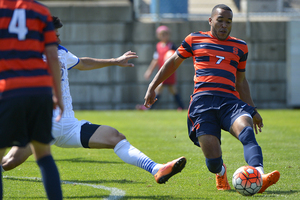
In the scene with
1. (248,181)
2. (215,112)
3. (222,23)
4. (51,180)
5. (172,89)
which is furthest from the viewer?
(172,89)

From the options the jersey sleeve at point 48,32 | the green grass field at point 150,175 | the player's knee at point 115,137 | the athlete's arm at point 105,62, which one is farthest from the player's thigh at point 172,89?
the jersey sleeve at point 48,32

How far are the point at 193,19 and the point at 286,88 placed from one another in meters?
3.76

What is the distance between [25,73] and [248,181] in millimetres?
2055

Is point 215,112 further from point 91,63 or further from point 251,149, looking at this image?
point 91,63

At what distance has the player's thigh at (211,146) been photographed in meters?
4.26

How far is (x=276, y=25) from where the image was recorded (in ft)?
47.1

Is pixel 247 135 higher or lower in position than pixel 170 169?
higher

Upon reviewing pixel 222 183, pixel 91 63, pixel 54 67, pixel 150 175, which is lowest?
pixel 150 175

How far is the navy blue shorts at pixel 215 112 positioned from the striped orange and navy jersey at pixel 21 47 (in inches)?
73.0

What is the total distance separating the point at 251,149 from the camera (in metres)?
4.00

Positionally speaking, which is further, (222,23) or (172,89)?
(172,89)

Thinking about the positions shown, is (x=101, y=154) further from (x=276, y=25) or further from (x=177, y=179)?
(x=276, y=25)

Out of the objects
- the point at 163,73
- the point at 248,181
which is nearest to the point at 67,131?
the point at 163,73

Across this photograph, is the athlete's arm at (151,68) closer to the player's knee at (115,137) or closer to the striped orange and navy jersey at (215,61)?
the striped orange and navy jersey at (215,61)
